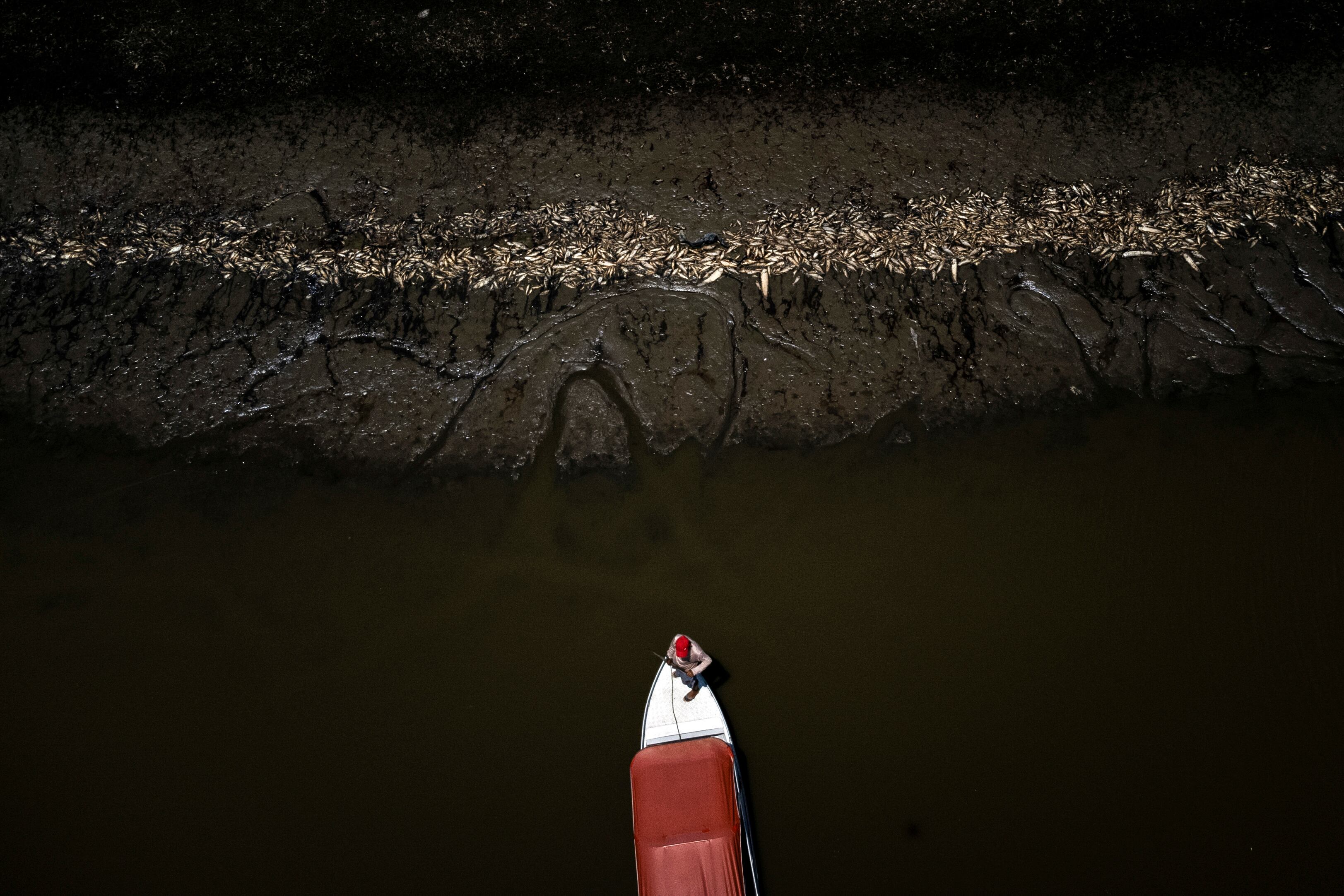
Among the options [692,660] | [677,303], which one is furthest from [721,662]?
[677,303]

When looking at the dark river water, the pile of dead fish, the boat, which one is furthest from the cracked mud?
the boat

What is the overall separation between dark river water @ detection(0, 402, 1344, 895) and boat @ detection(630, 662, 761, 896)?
253 millimetres

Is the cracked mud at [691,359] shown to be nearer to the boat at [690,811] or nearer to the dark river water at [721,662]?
the dark river water at [721,662]

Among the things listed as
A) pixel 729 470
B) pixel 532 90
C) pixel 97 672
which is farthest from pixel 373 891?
pixel 532 90

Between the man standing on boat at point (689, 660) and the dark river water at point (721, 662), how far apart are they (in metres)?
0.27

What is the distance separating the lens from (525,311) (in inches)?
207

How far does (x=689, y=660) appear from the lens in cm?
468

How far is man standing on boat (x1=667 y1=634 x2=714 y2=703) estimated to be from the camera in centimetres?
457

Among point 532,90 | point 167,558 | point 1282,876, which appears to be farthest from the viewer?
point 532,90

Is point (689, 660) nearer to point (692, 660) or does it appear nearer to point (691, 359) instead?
point (692, 660)

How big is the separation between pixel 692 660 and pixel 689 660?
0.05 m

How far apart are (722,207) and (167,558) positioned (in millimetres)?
4861

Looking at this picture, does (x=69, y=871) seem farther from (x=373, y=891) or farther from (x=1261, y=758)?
(x=1261, y=758)

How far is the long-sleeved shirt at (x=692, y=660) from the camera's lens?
466 centimetres
